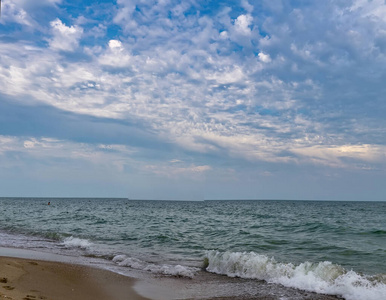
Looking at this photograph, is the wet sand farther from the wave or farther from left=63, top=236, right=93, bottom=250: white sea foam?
left=63, top=236, right=93, bottom=250: white sea foam

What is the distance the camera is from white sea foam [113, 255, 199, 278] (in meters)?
11.2

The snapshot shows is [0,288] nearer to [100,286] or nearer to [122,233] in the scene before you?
[100,286]

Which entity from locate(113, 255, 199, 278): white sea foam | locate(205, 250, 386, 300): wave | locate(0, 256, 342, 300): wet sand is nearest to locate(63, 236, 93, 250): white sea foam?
locate(113, 255, 199, 278): white sea foam

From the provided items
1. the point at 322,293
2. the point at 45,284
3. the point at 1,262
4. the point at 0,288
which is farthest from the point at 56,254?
the point at 322,293

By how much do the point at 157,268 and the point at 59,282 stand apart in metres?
3.72

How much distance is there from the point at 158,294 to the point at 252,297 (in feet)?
8.47

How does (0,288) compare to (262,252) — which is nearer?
(0,288)

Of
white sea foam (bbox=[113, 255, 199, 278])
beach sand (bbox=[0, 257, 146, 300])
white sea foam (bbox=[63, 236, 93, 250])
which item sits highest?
beach sand (bbox=[0, 257, 146, 300])

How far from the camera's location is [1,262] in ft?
34.6

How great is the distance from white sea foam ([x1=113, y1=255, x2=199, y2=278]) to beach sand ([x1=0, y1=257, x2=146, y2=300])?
145 centimetres

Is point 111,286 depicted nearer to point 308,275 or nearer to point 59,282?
point 59,282

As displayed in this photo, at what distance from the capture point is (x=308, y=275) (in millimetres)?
10156

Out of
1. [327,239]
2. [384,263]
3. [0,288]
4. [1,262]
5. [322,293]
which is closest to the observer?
[0,288]

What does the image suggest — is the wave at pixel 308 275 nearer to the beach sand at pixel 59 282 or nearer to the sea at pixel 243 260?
the sea at pixel 243 260
